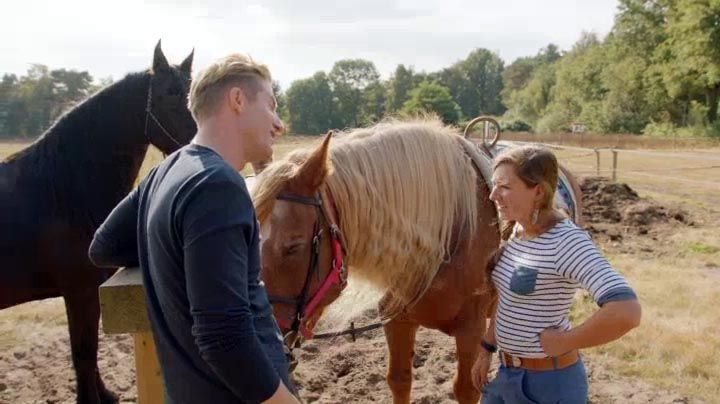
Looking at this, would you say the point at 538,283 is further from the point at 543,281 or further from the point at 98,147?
the point at 98,147

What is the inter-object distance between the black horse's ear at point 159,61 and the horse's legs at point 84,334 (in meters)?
1.36

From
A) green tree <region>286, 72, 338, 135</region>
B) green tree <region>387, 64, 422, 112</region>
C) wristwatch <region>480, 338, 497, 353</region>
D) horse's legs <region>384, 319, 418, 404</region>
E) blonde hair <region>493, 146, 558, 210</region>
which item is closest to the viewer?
blonde hair <region>493, 146, 558, 210</region>

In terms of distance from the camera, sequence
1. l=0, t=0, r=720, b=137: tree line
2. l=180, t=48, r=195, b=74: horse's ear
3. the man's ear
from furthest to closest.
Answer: l=0, t=0, r=720, b=137: tree line → l=180, t=48, r=195, b=74: horse's ear → the man's ear

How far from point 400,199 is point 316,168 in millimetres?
644

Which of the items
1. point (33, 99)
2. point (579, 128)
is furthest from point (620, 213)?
point (579, 128)

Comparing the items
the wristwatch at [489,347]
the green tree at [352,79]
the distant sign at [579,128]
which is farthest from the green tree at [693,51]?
the wristwatch at [489,347]

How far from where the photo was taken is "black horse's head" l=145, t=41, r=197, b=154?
3391 mm

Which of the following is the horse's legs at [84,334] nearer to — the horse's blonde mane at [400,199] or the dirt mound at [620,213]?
the horse's blonde mane at [400,199]

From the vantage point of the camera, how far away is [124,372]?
165 inches

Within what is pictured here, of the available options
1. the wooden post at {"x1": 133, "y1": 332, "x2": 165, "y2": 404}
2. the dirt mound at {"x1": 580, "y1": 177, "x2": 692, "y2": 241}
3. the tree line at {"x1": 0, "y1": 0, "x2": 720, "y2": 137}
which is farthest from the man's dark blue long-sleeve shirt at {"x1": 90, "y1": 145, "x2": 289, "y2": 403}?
the tree line at {"x1": 0, "y1": 0, "x2": 720, "y2": 137}

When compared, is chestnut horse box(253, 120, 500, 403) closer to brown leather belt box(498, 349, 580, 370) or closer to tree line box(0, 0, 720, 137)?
brown leather belt box(498, 349, 580, 370)

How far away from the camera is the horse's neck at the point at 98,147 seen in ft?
10.9

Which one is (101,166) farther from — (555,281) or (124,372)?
(555,281)

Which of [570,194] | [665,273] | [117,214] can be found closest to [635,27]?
[665,273]
